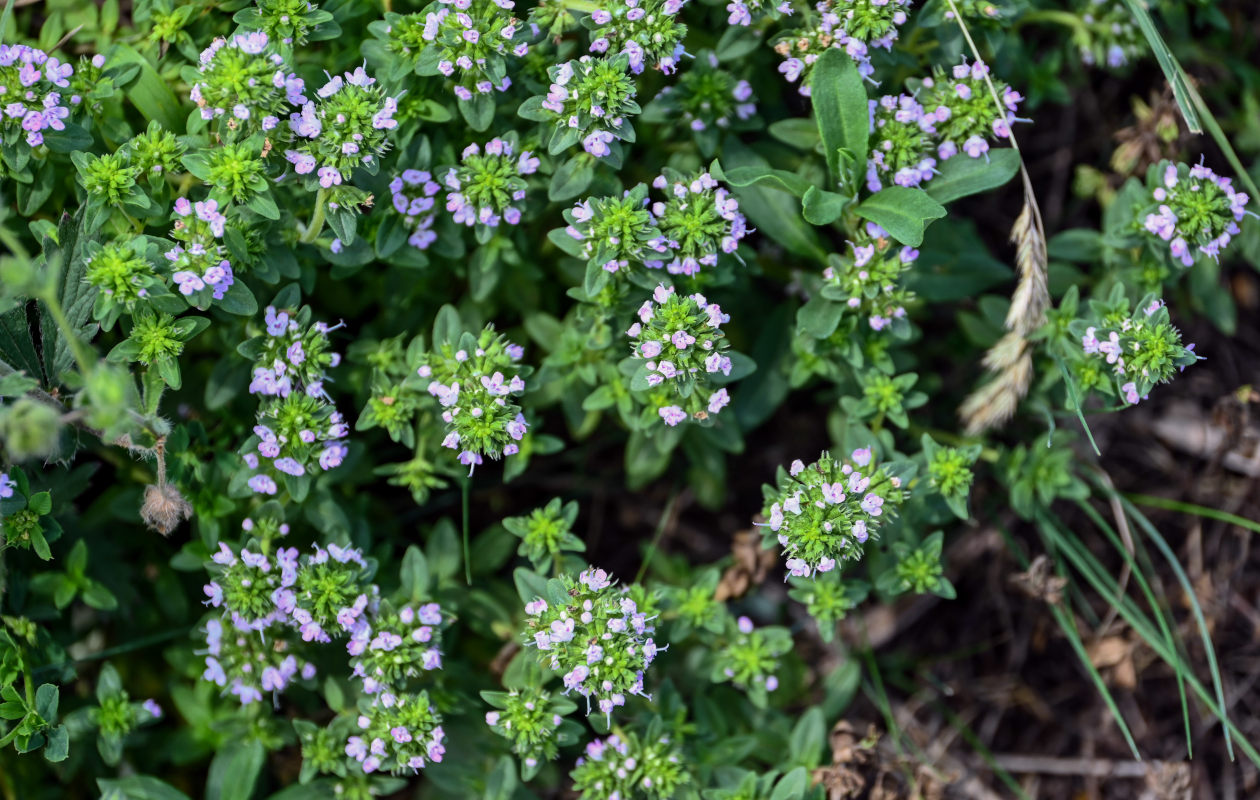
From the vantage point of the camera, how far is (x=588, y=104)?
5457 mm

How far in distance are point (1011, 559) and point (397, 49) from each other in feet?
18.7

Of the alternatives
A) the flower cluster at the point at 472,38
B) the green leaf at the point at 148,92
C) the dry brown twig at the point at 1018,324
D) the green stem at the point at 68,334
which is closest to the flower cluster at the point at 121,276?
the green stem at the point at 68,334

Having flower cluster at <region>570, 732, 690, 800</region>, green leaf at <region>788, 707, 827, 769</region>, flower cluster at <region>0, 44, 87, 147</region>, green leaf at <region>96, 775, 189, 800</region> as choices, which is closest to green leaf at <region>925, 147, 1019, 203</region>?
green leaf at <region>788, 707, 827, 769</region>

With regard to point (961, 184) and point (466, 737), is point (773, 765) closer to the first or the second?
point (466, 737)

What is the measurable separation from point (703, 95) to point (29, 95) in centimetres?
348

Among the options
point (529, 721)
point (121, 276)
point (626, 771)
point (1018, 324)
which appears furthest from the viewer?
point (1018, 324)

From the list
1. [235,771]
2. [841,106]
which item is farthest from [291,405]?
[841,106]

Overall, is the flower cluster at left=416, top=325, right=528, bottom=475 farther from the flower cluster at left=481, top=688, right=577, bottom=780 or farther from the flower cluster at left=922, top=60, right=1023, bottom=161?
the flower cluster at left=922, top=60, right=1023, bottom=161

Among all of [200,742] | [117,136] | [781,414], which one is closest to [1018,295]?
[781,414]

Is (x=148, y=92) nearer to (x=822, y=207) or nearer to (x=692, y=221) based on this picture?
(x=692, y=221)

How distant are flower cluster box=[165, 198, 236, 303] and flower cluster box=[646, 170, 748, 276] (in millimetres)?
2130

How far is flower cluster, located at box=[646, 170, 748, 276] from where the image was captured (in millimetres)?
5715

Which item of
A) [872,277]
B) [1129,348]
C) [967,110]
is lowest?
[1129,348]

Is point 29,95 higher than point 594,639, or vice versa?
point 29,95
